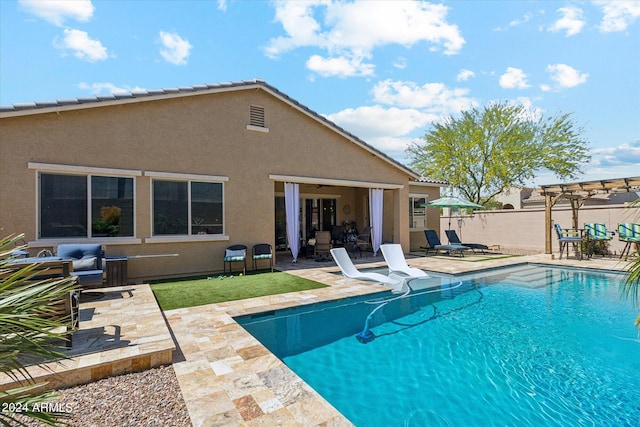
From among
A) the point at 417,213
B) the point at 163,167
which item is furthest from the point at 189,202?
the point at 417,213

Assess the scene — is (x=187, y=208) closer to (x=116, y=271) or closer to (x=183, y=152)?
(x=183, y=152)

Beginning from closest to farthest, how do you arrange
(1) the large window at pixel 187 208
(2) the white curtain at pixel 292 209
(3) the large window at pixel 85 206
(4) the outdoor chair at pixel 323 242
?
(3) the large window at pixel 85 206, (1) the large window at pixel 187 208, (2) the white curtain at pixel 292 209, (4) the outdoor chair at pixel 323 242

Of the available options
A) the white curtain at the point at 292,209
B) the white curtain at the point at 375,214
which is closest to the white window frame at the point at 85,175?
the white curtain at the point at 292,209

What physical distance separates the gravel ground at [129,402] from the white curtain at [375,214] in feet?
41.1

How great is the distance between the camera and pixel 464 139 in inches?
1119

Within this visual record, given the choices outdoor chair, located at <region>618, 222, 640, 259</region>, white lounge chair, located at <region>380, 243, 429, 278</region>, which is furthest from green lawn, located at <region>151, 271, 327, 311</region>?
outdoor chair, located at <region>618, 222, 640, 259</region>

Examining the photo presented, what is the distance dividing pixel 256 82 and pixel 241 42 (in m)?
1.86

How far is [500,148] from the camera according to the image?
1073 inches

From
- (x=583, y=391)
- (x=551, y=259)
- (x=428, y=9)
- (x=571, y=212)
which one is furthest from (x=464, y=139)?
(x=583, y=391)

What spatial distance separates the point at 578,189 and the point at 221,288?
55.1ft

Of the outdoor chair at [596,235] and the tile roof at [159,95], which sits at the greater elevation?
the tile roof at [159,95]

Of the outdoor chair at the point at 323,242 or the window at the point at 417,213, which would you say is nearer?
the outdoor chair at the point at 323,242

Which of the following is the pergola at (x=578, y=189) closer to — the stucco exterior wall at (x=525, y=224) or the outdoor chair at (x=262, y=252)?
the stucco exterior wall at (x=525, y=224)

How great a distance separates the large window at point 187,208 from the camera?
10461mm
